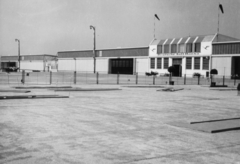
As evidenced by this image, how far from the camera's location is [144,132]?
7.05 meters

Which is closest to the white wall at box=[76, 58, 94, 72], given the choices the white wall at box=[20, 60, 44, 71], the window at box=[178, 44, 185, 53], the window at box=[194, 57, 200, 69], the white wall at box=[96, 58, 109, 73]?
the white wall at box=[96, 58, 109, 73]

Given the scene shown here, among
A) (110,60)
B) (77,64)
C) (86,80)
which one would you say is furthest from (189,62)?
(77,64)

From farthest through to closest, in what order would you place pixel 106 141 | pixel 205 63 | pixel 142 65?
pixel 142 65, pixel 205 63, pixel 106 141

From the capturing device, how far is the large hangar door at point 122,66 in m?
82.6

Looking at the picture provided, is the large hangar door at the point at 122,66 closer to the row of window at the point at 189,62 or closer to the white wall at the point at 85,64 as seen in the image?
the white wall at the point at 85,64

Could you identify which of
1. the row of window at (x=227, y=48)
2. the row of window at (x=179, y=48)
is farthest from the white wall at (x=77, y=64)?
the row of window at (x=227, y=48)

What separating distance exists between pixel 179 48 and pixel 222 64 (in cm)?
1225

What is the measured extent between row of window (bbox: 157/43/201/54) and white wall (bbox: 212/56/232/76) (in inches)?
211

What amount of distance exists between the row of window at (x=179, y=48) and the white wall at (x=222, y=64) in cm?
537

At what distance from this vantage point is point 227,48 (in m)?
58.9

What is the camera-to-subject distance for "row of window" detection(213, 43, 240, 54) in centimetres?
5711

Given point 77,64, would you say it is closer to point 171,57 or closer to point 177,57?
point 171,57

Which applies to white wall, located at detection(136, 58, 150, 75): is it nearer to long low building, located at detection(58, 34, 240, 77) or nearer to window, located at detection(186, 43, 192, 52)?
long low building, located at detection(58, 34, 240, 77)

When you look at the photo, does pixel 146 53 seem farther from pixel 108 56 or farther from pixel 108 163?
pixel 108 163
